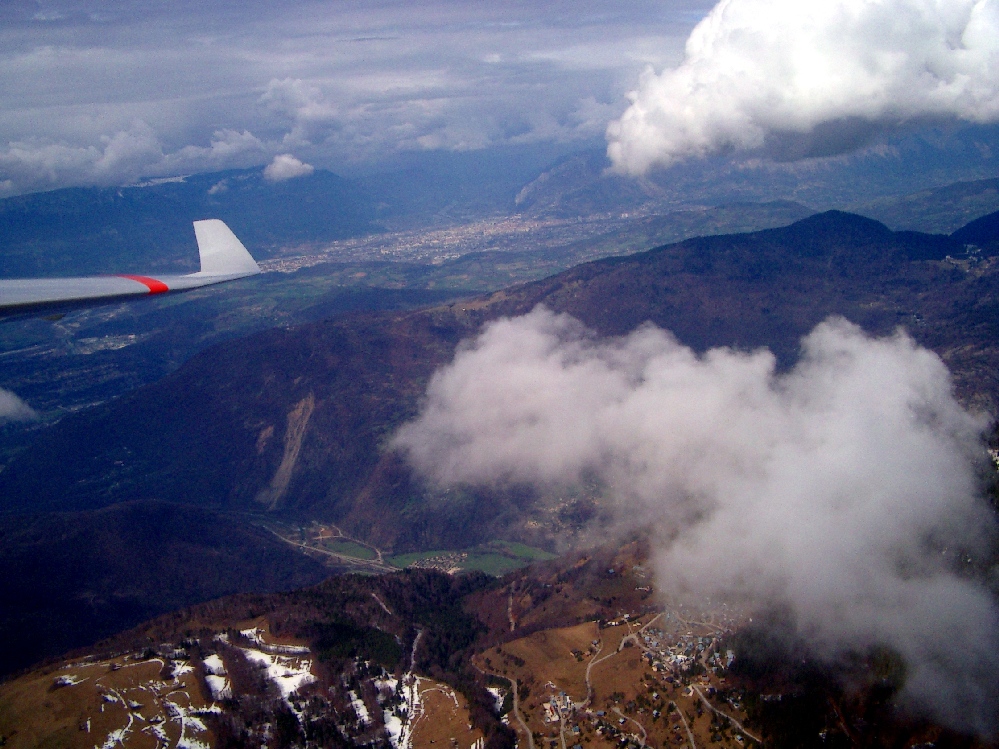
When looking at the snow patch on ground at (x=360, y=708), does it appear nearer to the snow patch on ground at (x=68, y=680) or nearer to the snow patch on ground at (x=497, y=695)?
the snow patch on ground at (x=497, y=695)

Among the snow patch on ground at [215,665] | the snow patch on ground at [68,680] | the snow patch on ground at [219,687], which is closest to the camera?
the snow patch on ground at [68,680]

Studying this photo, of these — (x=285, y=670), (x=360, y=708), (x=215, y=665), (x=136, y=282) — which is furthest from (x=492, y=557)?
(x=136, y=282)

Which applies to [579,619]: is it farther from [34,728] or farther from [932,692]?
[34,728]

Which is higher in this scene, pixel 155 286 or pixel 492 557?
pixel 155 286

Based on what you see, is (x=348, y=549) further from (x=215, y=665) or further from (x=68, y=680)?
(x=68, y=680)

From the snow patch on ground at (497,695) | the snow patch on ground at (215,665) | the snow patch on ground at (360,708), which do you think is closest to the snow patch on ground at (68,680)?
the snow patch on ground at (215,665)

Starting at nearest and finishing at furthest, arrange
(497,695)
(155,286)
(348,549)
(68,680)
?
(155,286) < (68,680) < (497,695) < (348,549)

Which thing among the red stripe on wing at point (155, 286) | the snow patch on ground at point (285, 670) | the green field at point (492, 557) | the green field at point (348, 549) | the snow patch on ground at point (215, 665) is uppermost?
the red stripe on wing at point (155, 286)

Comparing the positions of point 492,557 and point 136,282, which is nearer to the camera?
point 136,282

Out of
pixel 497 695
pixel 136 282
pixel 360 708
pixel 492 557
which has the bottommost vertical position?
pixel 492 557

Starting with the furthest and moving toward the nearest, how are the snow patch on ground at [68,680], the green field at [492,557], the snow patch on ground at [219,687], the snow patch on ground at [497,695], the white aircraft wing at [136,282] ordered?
the green field at [492,557] → the snow patch on ground at [497,695] → the snow patch on ground at [219,687] → the snow patch on ground at [68,680] → the white aircraft wing at [136,282]

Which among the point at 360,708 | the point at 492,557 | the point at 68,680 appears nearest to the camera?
the point at 68,680
